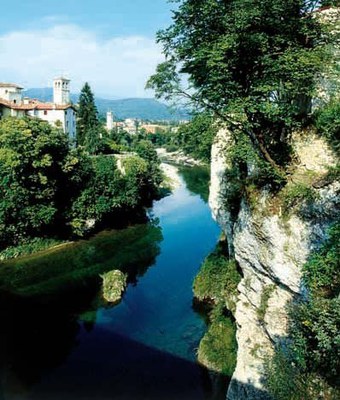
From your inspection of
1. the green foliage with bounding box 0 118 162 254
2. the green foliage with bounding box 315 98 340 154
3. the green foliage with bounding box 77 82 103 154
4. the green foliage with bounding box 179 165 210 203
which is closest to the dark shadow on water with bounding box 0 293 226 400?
the green foliage with bounding box 315 98 340 154

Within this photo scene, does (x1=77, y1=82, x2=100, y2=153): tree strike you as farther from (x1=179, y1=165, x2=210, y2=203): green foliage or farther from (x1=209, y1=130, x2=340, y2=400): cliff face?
(x1=209, y1=130, x2=340, y2=400): cliff face

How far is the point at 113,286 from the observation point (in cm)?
2592

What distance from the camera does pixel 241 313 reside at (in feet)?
50.5

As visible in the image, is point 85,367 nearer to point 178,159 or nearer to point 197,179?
point 197,179

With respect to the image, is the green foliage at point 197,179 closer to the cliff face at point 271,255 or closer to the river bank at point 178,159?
the river bank at point 178,159

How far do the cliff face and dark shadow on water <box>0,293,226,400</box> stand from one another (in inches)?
117

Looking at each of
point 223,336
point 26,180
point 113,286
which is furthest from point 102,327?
point 26,180

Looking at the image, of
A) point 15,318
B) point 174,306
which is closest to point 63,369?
point 15,318

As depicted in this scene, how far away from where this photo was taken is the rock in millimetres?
25328

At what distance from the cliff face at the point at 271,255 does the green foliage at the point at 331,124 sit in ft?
1.01

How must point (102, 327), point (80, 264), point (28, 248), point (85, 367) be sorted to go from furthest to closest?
point (28, 248) < point (80, 264) < point (102, 327) < point (85, 367)

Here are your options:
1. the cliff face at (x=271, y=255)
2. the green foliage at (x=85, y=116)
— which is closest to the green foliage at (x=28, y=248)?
the cliff face at (x=271, y=255)

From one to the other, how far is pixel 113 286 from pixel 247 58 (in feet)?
56.0

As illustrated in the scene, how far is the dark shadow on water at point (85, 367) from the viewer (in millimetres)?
17062
